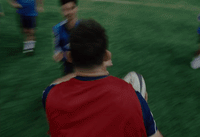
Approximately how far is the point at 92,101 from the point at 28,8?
314 cm

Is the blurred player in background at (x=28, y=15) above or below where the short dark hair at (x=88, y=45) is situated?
below

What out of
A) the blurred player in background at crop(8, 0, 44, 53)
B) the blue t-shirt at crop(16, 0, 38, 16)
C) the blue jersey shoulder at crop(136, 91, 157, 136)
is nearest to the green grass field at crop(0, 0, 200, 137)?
the blurred player in background at crop(8, 0, 44, 53)

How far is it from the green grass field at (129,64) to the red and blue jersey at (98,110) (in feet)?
5.30

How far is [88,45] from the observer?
1022mm

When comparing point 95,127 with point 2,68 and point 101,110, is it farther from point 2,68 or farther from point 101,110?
point 2,68

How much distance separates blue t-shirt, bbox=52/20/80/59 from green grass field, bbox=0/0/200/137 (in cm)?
101

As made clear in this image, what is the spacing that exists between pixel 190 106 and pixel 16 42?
370 cm

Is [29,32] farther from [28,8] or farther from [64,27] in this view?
[64,27]

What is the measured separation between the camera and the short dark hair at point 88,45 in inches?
40.3

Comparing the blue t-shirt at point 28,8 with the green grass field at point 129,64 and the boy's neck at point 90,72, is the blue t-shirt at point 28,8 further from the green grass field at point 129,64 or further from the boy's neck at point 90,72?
the boy's neck at point 90,72

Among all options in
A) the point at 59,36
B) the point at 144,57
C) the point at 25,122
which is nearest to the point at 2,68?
the point at 25,122

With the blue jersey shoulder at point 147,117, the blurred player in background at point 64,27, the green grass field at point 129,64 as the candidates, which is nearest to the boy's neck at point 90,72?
the blue jersey shoulder at point 147,117

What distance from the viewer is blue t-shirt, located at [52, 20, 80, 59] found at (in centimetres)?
218

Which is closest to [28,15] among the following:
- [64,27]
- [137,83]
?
[64,27]
